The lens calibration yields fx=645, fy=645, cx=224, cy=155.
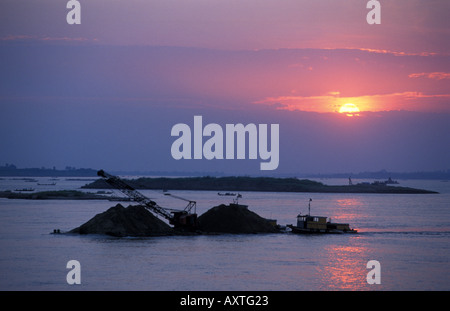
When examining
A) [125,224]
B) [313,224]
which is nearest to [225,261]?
[125,224]

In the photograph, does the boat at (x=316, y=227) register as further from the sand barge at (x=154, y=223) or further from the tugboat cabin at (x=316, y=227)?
the sand barge at (x=154, y=223)

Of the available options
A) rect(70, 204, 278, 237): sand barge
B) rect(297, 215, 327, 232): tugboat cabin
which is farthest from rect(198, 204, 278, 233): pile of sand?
rect(297, 215, 327, 232): tugboat cabin

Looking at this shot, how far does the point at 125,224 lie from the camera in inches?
2549

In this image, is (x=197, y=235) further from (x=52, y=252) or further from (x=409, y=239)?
(x=409, y=239)

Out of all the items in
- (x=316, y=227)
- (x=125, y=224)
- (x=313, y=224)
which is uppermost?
(x=125, y=224)

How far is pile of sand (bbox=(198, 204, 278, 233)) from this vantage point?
226ft

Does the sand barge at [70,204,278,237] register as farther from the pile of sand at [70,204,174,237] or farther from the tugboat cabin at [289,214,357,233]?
the tugboat cabin at [289,214,357,233]

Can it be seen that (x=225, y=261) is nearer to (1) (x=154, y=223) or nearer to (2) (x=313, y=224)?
(1) (x=154, y=223)

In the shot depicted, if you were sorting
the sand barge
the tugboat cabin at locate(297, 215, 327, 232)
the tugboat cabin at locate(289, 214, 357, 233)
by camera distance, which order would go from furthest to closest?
the tugboat cabin at locate(297, 215, 327, 232), the tugboat cabin at locate(289, 214, 357, 233), the sand barge

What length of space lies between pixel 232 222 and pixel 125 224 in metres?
11.6

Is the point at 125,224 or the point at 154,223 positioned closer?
the point at 125,224

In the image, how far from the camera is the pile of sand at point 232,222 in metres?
68.8

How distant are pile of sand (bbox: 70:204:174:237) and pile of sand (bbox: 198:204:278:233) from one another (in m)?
4.76

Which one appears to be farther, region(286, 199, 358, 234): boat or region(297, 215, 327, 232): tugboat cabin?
region(297, 215, 327, 232): tugboat cabin
